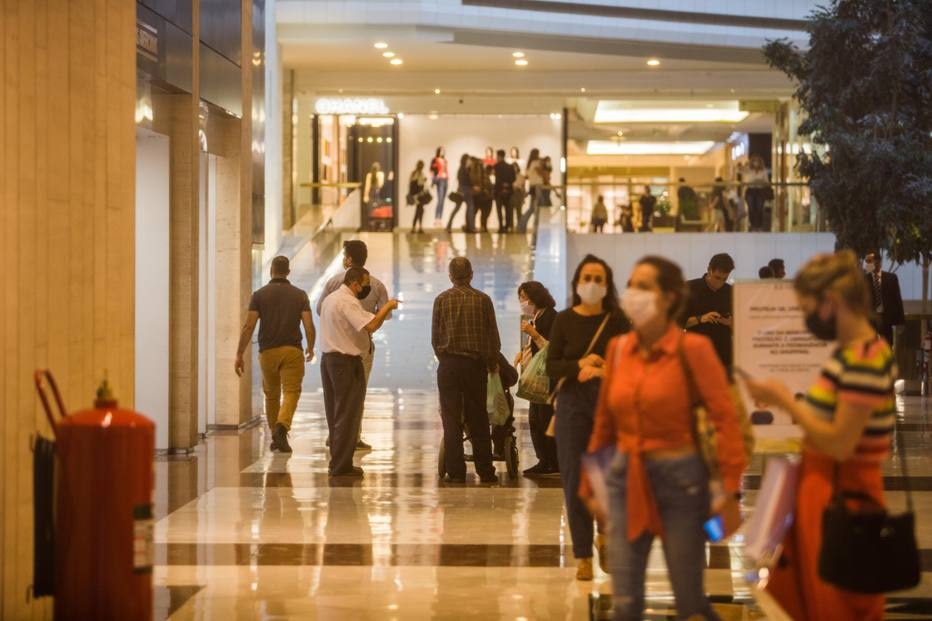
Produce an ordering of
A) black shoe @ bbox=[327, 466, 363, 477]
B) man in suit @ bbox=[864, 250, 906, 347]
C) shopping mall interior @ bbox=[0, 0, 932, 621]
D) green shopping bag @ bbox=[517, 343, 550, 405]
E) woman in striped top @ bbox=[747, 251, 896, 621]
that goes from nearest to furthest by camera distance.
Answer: woman in striped top @ bbox=[747, 251, 896, 621], shopping mall interior @ bbox=[0, 0, 932, 621], green shopping bag @ bbox=[517, 343, 550, 405], black shoe @ bbox=[327, 466, 363, 477], man in suit @ bbox=[864, 250, 906, 347]

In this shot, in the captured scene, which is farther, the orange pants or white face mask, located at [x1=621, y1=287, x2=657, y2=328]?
white face mask, located at [x1=621, y1=287, x2=657, y2=328]

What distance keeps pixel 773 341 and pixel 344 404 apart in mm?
5036

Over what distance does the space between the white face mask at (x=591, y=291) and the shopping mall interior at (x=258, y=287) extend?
0.73 meters

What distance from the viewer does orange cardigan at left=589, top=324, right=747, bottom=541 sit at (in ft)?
16.9

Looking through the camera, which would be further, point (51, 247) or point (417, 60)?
point (417, 60)

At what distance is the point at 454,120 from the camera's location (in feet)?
134

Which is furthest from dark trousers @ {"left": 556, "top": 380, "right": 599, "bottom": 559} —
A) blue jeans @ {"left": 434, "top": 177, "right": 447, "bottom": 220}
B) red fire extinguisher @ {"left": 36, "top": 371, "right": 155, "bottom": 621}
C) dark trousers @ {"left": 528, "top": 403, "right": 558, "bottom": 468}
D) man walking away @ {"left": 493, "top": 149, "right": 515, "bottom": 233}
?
blue jeans @ {"left": 434, "top": 177, "right": 447, "bottom": 220}

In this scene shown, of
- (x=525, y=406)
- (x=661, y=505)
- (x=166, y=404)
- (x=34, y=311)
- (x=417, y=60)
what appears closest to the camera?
(x=661, y=505)

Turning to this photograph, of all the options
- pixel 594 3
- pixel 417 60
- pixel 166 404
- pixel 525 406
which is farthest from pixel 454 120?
pixel 166 404

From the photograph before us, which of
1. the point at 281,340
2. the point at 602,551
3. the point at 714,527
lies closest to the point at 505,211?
the point at 281,340

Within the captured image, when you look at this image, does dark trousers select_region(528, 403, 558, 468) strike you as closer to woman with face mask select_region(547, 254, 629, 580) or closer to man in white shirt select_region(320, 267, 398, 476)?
man in white shirt select_region(320, 267, 398, 476)

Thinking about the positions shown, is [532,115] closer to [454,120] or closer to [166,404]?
[454,120]

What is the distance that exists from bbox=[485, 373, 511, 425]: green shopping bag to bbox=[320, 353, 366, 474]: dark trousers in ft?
3.38

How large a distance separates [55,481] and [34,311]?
2.84ft
